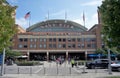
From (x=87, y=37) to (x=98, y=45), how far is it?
5.93m

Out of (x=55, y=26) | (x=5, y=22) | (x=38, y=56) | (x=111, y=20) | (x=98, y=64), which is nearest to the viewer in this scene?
(x=111, y=20)

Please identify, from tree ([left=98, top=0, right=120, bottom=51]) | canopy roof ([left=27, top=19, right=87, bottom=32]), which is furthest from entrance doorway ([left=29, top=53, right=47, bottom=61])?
tree ([left=98, top=0, right=120, bottom=51])

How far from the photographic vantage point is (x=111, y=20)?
1405cm

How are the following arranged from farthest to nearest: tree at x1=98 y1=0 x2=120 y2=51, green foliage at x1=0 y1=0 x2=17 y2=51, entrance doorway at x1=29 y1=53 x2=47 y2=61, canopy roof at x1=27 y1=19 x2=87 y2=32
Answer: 1. canopy roof at x1=27 y1=19 x2=87 y2=32
2. entrance doorway at x1=29 y1=53 x2=47 y2=61
3. green foliage at x1=0 y1=0 x2=17 y2=51
4. tree at x1=98 y1=0 x2=120 y2=51

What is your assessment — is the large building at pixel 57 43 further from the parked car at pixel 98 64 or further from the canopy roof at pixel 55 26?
the parked car at pixel 98 64

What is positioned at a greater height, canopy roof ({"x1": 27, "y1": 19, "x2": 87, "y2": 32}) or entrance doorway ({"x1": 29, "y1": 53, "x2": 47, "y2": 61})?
canopy roof ({"x1": 27, "y1": 19, "x2": 87, "y2": 32})

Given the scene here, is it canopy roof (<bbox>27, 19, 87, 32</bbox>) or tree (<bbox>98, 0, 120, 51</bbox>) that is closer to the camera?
tree (<bbox>98, 0, 120, 51</bbox>)

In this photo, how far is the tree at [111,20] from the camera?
44.9ft

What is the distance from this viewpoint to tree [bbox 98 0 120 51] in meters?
13.7

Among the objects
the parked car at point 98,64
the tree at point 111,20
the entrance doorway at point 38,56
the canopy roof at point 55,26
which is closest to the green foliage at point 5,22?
the tree at point 111,20

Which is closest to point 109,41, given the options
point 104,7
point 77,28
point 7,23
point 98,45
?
point 104,7

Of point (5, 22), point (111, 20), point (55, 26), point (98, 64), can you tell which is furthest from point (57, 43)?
point (111, 20)

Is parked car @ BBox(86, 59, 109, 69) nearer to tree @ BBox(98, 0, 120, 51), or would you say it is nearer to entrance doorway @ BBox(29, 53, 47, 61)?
tree @ BBox(98, 0, 120, 51)

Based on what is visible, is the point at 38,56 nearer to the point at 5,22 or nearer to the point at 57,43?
the point at 57,43
